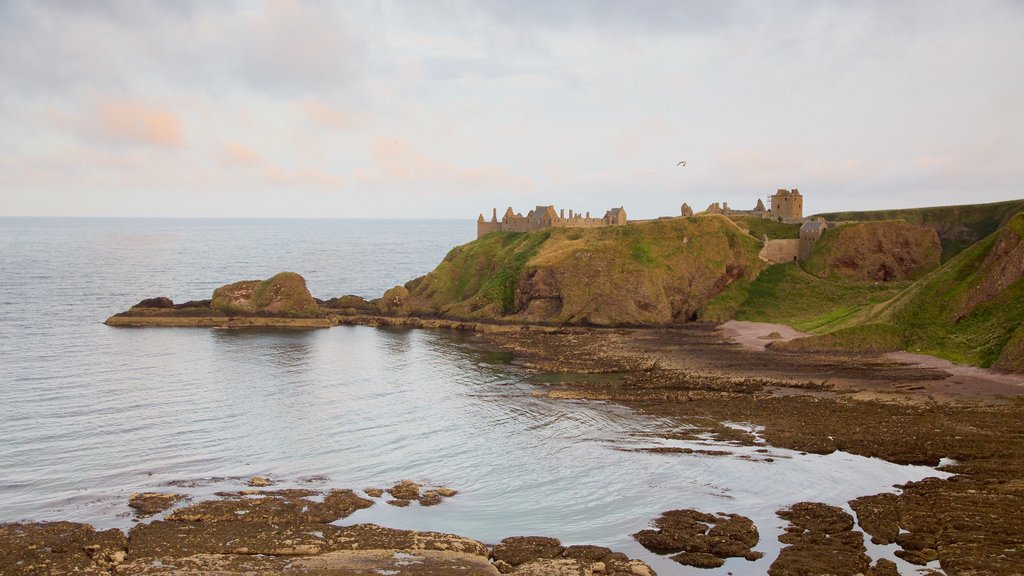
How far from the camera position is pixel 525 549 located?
3409 centimetres

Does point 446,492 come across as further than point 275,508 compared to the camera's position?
Yes

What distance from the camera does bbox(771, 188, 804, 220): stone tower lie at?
5285 inches

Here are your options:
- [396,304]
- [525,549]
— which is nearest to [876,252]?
[396,304]

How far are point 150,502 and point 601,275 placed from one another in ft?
240

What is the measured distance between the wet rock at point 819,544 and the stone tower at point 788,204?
103729 millimetres

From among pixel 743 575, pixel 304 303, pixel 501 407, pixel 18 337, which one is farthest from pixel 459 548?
pixel 304 303

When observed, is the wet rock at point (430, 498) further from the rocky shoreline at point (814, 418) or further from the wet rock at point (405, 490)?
the rocky shoreline at point (814, 418)

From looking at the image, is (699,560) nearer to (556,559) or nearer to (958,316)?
(556,559)

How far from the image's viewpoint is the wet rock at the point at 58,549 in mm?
31188

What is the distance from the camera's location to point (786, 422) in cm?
5384

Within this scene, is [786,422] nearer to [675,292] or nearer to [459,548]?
[459,548]

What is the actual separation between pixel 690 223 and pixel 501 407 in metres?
64.6

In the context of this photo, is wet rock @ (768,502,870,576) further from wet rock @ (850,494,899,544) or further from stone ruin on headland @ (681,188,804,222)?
stone ruin on headland @ (681,188,804,222)

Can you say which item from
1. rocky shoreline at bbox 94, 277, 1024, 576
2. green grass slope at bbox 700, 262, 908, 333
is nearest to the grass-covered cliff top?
rocky shoreline at bbox 94, 277, 1024, 576
